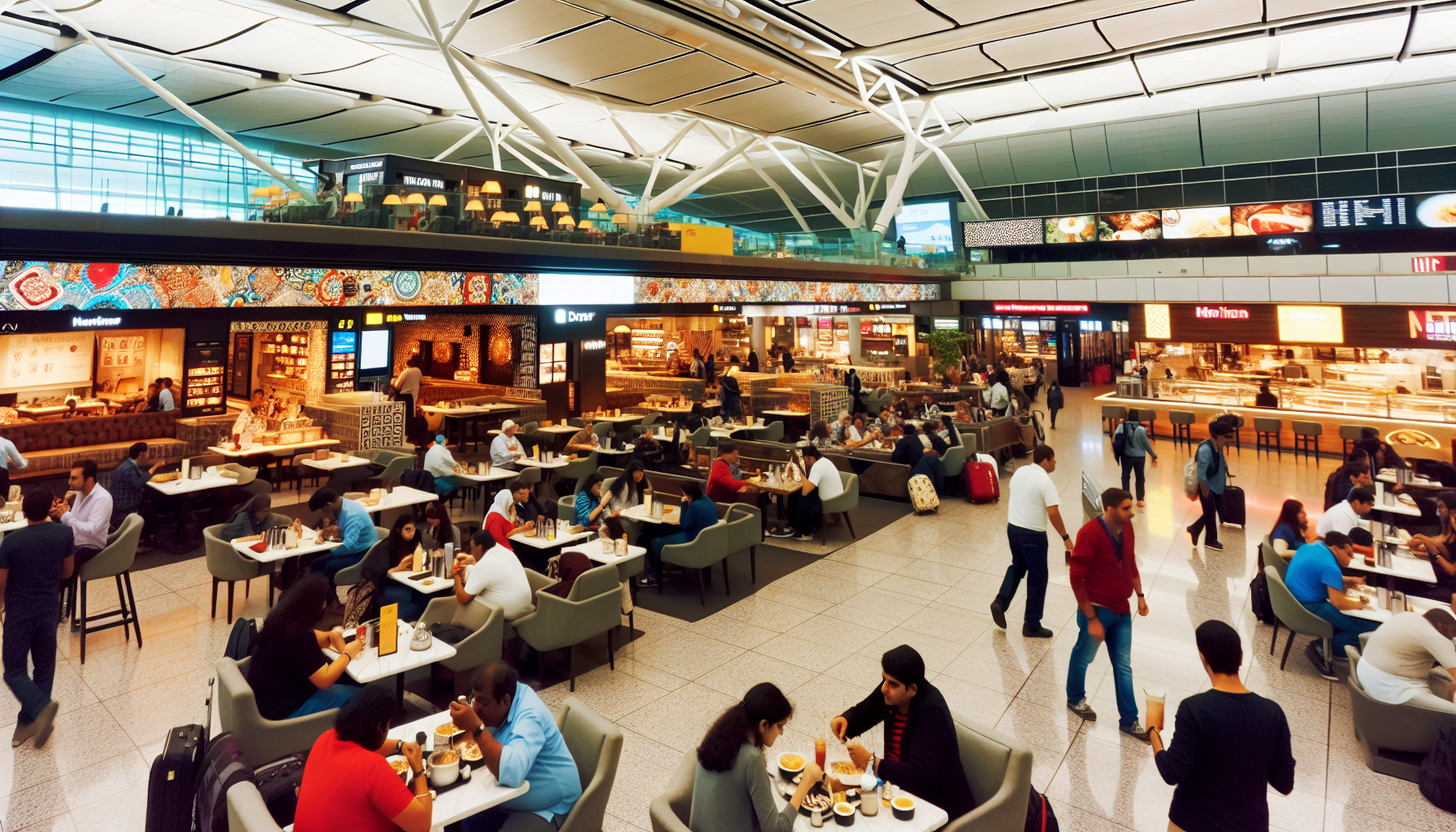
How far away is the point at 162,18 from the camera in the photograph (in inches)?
538

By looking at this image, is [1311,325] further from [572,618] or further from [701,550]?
[572,618]

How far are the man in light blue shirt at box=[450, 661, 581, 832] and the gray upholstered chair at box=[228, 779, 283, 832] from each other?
68 centimetres

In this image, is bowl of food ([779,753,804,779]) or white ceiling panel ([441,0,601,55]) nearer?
bowl of food ([779,753,804,779])

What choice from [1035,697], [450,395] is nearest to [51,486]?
[450,395]

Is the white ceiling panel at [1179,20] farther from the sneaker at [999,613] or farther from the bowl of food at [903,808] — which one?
the bowl of food at [903,808]

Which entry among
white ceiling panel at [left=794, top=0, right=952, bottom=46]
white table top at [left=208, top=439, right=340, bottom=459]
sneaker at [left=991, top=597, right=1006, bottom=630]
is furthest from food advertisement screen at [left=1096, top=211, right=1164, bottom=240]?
white table top at [left=208, top=439, right=340, bottom=459]

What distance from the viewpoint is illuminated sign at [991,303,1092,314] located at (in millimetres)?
26641

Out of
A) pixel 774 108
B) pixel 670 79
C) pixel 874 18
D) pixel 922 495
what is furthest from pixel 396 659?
pixel 774 108

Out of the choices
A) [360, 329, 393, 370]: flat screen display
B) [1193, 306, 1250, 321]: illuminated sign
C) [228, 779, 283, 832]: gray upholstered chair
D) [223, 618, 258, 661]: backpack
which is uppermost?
[1193, 306, 1250, 321]: illuminated sign

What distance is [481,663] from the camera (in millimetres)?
4789

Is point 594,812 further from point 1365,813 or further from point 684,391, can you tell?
point 684,391

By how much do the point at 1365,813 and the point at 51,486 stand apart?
49.0ft

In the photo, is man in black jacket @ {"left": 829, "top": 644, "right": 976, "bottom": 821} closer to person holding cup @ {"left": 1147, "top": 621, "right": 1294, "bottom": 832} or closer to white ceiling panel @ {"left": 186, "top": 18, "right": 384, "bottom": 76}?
person holding cup @ {"left": 1147, "top": 621, "right": 1294, "bottom": 832}

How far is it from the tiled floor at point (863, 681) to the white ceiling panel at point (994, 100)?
17804 millimetres
